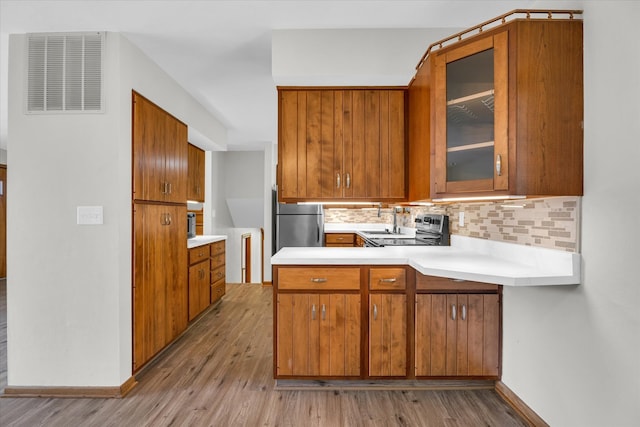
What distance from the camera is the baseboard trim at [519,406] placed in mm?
1995

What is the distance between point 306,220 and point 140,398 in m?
3.35

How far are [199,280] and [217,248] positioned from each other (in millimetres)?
686

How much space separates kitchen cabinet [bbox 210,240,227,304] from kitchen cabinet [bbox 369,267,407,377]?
8.38 feet

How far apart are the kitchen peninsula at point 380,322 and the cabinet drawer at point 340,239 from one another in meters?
2.75

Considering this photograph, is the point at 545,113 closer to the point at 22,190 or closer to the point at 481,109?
the point at 481,109

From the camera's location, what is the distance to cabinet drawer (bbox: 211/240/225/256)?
4352mm

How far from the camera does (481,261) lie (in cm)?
222

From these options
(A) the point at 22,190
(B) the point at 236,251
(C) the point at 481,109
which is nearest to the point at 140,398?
(A) the point at 22,190

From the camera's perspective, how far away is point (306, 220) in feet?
17.5

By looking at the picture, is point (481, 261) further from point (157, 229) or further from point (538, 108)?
point (157, 229)

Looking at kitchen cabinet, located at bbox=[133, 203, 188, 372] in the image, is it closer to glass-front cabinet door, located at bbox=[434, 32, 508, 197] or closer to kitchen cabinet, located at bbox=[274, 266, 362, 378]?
kitchen cabinet, located at bbox=[274, 266, 362, 378]

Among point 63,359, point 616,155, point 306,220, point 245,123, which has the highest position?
point 245,123

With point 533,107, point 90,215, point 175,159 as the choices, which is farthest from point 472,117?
point 175,159

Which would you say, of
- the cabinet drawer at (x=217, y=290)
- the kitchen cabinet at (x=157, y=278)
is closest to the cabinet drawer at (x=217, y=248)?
the cabinet drawer at (x=217, y=290)
